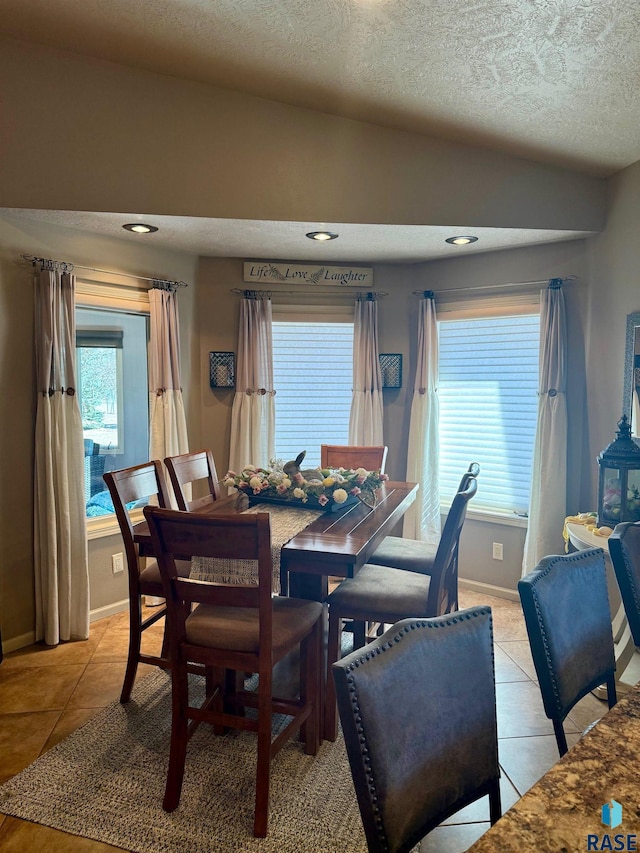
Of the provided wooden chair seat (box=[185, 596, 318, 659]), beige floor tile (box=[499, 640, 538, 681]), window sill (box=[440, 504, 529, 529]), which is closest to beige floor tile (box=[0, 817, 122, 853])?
wooden chair seat (box=[185, 596, 318, 659])

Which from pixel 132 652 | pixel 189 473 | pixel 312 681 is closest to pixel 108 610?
pixel 132 652

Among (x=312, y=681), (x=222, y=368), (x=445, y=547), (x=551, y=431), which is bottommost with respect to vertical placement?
(x=312, y=681)

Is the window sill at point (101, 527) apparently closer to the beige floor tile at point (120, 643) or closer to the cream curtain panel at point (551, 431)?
the beige floor tile at point (120, 643)

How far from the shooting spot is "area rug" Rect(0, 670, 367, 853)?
1844mm

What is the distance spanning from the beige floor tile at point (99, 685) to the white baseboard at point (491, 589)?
232cm

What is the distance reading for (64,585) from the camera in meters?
3.24

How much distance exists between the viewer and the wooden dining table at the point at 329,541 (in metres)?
2.07

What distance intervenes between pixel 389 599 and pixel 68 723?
1.54 meters

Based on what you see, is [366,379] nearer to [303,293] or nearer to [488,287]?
[303,293]

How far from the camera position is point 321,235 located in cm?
347

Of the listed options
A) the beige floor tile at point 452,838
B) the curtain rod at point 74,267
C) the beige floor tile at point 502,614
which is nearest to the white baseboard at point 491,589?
the beige floor tile at point 502,614

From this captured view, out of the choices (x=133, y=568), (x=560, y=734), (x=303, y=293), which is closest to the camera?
(x=560, y=734)

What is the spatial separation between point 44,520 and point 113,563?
66cm

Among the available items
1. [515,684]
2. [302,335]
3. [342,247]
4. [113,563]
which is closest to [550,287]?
[342,247]
